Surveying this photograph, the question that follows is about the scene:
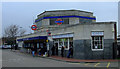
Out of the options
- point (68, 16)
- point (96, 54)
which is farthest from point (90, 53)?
point (68, 16)

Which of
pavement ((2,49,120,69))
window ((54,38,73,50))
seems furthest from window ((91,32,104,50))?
window ((54,38,73,50))

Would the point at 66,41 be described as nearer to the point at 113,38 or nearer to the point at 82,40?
the point at 82,40

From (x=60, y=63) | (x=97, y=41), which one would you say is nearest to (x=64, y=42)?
(x=97, y=41)

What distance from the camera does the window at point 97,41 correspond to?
1994 cm

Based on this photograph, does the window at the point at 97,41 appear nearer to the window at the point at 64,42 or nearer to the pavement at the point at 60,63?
the pavement at the point at 60,63

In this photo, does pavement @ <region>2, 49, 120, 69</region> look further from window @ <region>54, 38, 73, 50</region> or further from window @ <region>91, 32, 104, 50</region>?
window @ <region>54, 38, 73, 50</region>

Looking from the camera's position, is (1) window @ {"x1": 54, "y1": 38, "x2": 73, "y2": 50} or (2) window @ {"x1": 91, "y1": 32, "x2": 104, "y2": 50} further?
(1) window @ {"x1": 54, "y1": 38, "x2": 73, "y2": 50}

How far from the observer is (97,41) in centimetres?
2011

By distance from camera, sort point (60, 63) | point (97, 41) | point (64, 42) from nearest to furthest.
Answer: point (60, 63) < point (97, 41) < point (64, 42)

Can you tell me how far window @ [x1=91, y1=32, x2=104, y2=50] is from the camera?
65.4 feet

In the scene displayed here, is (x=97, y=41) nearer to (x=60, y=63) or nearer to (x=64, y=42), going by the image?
(x=64, y=42)

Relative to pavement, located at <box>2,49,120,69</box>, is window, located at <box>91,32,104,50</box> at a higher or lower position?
higher

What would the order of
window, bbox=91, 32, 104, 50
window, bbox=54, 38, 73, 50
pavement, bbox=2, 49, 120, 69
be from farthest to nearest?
1. window, bbox=54, 38, 73, 50
2. window, bbox=91, 32, 104, 50
3. pavement, bbox=2, 49, 120, 69

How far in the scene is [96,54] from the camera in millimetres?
19688
